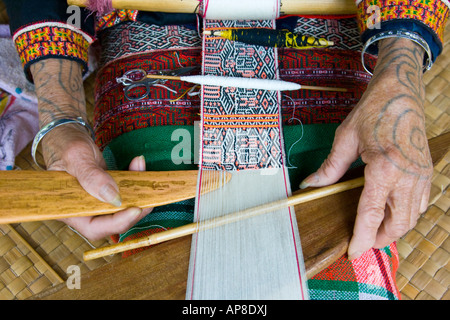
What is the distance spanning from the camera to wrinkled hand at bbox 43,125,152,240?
32.9 inches

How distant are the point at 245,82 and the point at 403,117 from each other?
16.1 inches

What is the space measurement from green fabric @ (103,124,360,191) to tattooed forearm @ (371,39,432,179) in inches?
8.2

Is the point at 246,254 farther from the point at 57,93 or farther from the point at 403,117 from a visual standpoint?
the point at 57,93

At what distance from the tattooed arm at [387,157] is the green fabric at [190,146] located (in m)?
0.13

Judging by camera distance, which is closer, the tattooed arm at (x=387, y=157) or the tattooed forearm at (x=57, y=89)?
the tattooed arm at (x=387, y=157)

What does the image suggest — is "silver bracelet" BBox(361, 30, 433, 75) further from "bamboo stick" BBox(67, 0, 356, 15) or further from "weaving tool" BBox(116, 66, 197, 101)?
"weaving tool" BBox(116, 66, 197, 101)

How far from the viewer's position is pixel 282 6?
1.14m

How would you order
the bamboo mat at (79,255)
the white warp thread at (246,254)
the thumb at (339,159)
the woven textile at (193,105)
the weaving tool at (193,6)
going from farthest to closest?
1. the bamboo mat at (79,255)
2. the weaving tool at (193,6)
3. the woven textile at (193,105)
4. the thumb at (339,159)
5. the white warp thread at (246,254)

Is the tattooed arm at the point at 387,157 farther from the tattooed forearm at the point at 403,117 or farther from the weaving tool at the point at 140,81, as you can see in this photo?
the weaving tool at the point at 140,81

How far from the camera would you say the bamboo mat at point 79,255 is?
4.02 feet

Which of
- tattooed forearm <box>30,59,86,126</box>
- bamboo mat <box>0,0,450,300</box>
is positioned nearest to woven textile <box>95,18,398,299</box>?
tattooed forearm <box>30,59,86,126</box>

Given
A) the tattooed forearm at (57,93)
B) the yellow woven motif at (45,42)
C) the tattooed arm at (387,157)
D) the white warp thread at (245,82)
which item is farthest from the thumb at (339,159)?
the yellow woven motif at (45,42)

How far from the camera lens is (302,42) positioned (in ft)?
3.67

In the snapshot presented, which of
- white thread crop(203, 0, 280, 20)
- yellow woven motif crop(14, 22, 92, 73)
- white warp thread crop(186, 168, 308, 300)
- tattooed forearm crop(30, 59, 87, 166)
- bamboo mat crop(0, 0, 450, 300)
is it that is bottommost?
bamboo mat crop(0, 0, 450, 300)
